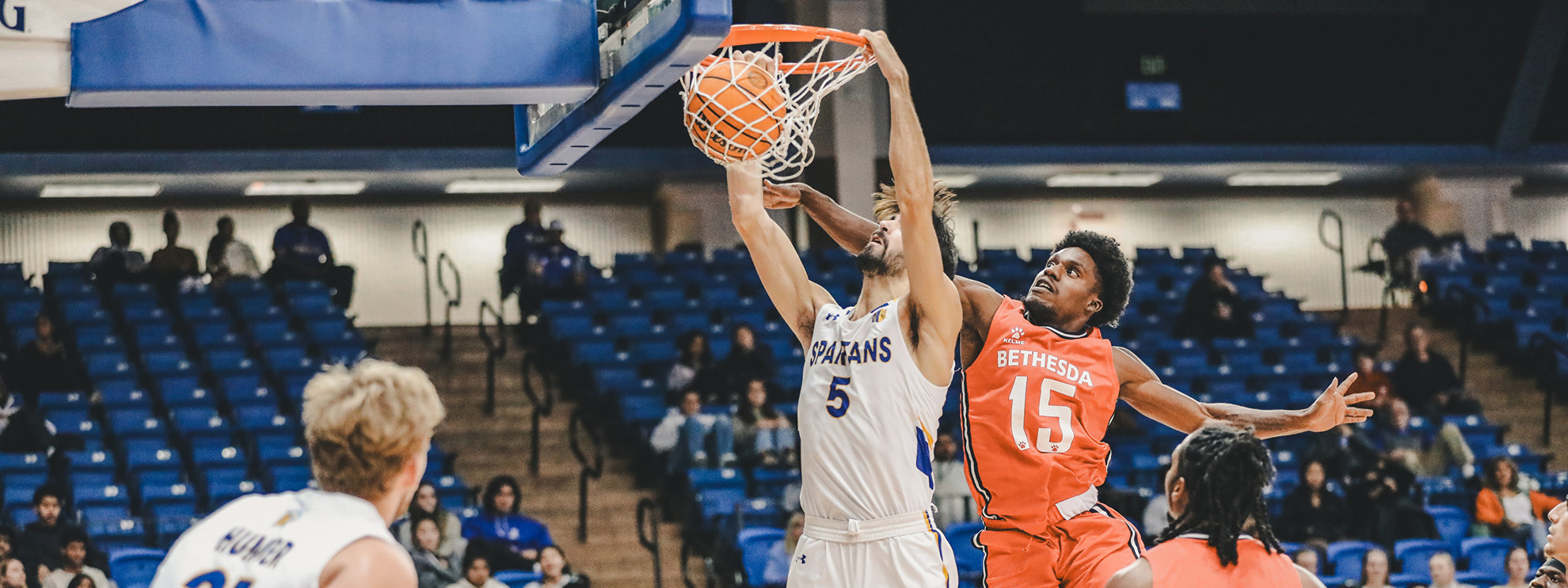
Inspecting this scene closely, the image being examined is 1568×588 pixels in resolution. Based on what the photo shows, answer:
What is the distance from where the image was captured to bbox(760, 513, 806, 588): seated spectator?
31.7ft

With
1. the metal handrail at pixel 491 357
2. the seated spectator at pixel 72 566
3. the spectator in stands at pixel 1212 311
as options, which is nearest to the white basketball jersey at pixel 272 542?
the seated spectator at pixel 72 566

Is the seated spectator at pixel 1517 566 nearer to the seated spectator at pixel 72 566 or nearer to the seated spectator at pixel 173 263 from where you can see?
the seated spectator at pixel 72 566

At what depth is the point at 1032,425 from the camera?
4.89 metres

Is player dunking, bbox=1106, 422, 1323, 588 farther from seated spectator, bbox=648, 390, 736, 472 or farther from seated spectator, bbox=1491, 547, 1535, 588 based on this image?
seated spectator, bbox=648, 390, 736, 472

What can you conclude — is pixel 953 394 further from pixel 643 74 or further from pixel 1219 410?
pixel 643 74

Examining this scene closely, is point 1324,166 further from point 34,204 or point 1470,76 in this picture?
point 34,204

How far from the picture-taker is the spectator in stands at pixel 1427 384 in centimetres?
1397

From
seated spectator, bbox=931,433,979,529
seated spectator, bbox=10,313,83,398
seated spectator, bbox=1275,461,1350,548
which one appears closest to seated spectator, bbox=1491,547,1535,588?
seated spectator, bbox=1275,461,1350,548

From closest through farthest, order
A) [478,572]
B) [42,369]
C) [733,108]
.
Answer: [733,108]
[478,572]
[42,369]

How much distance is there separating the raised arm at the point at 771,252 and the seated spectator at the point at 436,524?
5.11 meters

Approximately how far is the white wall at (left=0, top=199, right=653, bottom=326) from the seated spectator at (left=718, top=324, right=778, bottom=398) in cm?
648

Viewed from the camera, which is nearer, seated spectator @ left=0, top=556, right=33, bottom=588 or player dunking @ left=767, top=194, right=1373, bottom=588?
player dunking @ left=767, top=194, right=1373, bottom=588

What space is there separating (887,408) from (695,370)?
7880 millimetres

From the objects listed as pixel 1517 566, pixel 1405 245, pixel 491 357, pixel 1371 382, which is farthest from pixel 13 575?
pixel 1405 245
